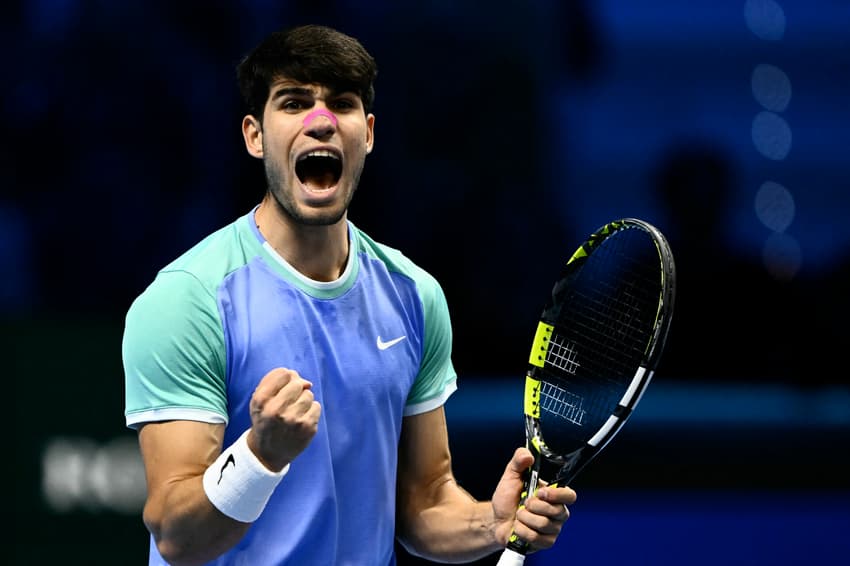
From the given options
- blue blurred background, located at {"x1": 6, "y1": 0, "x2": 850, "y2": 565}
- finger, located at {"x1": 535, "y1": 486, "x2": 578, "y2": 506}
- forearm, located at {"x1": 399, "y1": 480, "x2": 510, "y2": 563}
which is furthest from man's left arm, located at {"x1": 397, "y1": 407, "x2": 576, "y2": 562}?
blue blurred background, located at {"x1": 6, "y1": 0, "x2": 850, "y2": 565}

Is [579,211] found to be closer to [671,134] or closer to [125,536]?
[671,134]

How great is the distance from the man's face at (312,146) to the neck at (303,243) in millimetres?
36

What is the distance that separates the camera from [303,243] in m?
3.06

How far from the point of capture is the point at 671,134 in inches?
242

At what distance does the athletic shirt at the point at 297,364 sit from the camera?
2.86 metres

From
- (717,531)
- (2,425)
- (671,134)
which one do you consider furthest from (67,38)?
(717,531)

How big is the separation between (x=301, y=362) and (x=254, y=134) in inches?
20.5

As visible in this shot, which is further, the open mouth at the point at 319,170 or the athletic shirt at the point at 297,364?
the open mouth at the point at 319,170

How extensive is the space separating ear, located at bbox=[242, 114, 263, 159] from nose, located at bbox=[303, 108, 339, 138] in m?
0.16

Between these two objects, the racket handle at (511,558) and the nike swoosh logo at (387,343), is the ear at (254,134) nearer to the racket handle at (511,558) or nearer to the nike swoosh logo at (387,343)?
the nike swoosh logo at (387,343)

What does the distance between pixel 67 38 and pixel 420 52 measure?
1386 mm

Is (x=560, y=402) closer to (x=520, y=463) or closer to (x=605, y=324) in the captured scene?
(x=605, y=324)

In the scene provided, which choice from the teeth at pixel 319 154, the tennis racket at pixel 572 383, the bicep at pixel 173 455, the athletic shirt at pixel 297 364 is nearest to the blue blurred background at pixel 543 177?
the tennis racket at pixel 572 383

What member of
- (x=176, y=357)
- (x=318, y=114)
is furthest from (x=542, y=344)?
(x=176, y=357)
